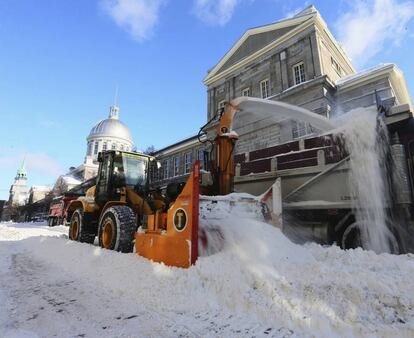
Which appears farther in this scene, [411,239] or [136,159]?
[136,159]

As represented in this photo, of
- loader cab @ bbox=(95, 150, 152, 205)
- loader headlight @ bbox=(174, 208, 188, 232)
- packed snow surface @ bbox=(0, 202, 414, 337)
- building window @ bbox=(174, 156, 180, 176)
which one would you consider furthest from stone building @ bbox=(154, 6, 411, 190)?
packed snow surface @ bbox=(0, 202, 414, 337)

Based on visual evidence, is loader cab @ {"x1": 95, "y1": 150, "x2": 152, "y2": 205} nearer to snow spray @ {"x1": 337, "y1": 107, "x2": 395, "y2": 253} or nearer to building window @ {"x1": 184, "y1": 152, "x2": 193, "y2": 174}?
snow spray @ {"x1": 337, "y1": 107, "x2": 395, "y2": 253}

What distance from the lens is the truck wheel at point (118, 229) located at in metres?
5.99

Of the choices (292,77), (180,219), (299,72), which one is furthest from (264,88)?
(180,219)

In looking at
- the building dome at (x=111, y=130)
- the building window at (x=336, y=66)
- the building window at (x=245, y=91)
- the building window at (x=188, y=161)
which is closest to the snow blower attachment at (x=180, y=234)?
the building window at (x=245, y=91)

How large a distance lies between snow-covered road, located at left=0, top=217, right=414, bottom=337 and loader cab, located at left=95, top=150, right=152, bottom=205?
3.17 metres

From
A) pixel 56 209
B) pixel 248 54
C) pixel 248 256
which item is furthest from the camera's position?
pixel 56 209

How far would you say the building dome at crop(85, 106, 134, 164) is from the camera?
65.3 m

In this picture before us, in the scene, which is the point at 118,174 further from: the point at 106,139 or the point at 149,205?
the point at 106,139

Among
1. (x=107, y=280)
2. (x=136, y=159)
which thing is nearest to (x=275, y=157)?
(x=136, y=159)

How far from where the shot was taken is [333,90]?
60.4 feet

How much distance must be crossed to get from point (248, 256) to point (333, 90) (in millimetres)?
17489

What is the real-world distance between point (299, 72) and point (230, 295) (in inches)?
777

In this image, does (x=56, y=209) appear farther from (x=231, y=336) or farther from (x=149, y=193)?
(x=231, y=336)
